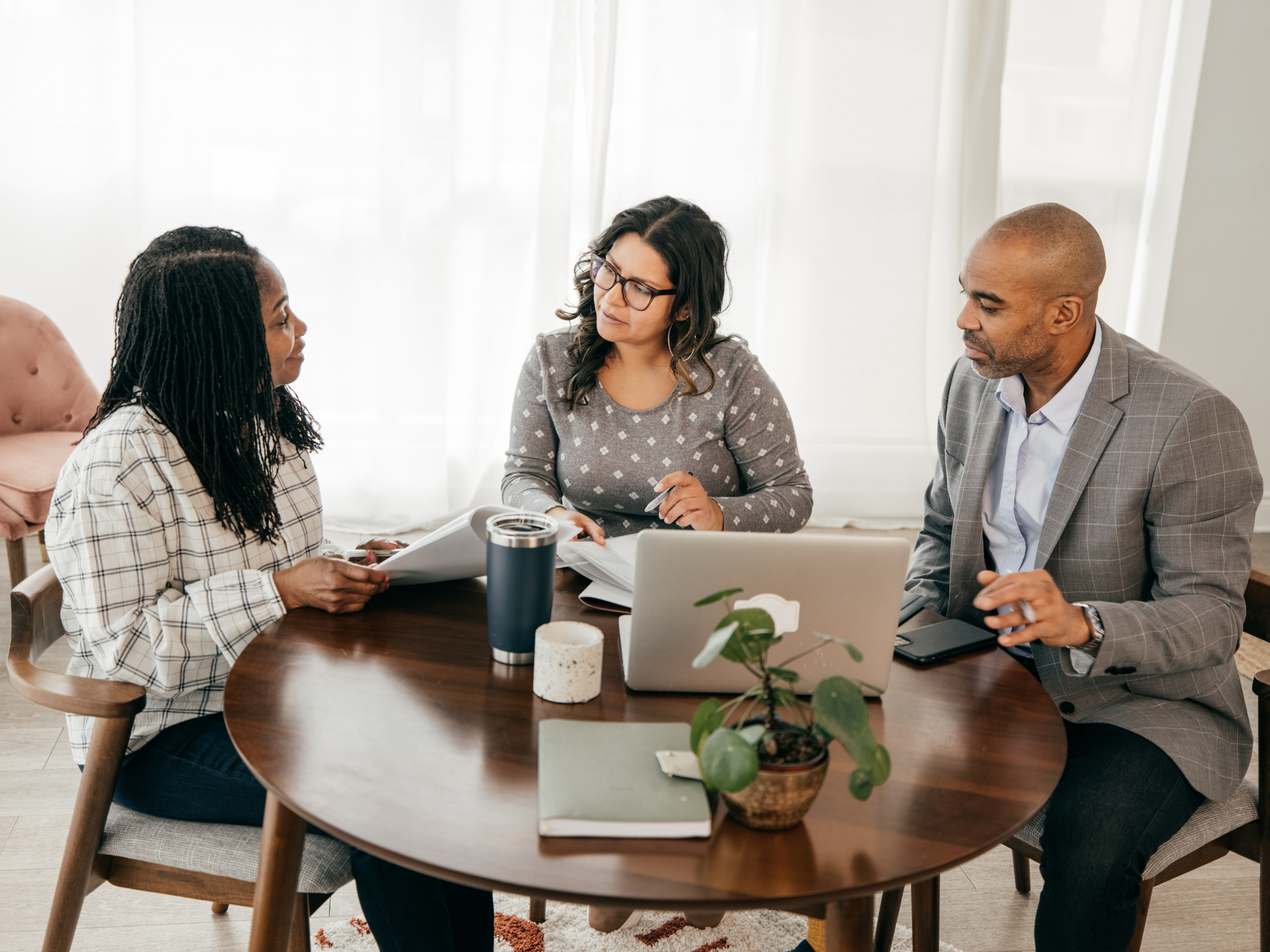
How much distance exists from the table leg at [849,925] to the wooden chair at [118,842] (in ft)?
1.87

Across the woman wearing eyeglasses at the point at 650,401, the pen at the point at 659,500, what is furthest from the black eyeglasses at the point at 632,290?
the pen at the point at 659,500

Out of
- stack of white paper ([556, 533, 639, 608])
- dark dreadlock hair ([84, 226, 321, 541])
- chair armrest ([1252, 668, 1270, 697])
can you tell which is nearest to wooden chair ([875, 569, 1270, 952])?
chair armrest ([1252, 668, 1270, 697])

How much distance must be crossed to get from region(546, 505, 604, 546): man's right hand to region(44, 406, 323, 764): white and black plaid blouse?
0.47 metres

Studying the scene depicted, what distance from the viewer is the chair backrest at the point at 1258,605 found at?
4.72 feet

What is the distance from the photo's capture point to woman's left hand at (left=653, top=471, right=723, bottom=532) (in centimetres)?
167

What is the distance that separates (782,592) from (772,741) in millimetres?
214

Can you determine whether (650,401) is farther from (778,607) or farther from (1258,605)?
(1258,605)

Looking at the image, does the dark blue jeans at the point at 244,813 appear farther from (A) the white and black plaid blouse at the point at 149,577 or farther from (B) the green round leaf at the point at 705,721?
(B) the green round leaf at the point at 705,721

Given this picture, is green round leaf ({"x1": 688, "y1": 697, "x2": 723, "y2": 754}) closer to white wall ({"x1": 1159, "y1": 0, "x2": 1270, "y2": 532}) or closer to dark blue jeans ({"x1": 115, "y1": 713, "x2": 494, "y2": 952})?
dark blue jeans ({"x1": 115, "y1": 713, "x2": 494, "y2": 952})

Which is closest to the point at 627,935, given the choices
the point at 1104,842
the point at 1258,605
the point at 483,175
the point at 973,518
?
the point at 1104,842

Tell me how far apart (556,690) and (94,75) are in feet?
10.4

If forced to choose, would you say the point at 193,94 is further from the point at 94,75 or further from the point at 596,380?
the point at 596,380

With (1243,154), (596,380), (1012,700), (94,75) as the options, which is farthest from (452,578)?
(1243,154)

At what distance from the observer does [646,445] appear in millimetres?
1881
